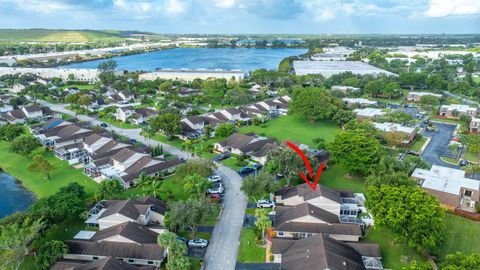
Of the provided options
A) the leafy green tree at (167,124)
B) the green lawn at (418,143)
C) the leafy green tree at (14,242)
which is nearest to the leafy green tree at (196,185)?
the leafy green tree at (14,242)

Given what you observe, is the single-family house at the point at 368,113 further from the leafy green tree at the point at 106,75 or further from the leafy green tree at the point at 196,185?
the leafy green tree at the point at 106,75

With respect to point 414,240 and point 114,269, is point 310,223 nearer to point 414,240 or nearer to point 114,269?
point 414,240

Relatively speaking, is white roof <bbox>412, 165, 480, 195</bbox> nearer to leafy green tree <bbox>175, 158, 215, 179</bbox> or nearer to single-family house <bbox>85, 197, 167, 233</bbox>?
leafy green tree <bbox>175, 158, 215, 179</bbox>

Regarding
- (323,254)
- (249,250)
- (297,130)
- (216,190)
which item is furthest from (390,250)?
(297,130)

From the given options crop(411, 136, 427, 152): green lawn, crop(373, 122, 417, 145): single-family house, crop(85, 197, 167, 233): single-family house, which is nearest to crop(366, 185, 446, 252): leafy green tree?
crop(85, 197, 167, 233): single-family house

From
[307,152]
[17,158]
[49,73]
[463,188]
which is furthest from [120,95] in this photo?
[463,188]

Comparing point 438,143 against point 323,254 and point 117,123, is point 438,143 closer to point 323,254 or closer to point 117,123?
point 323,254
